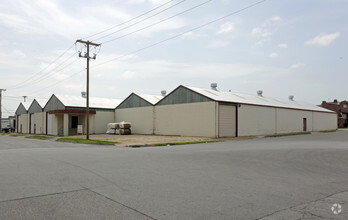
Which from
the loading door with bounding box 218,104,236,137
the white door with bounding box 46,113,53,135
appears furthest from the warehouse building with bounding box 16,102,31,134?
the loading door with bounding box 218,104,236,137

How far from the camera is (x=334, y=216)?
519 centimetres

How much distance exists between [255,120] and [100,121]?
23.4 m

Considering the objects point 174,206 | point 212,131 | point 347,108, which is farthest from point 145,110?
point 347,108

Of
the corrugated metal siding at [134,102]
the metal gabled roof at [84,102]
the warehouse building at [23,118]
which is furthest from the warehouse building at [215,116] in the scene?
the warehouse building at [23,118]

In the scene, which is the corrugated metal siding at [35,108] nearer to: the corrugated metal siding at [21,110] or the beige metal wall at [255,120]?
the corrugated metal siding at [21,110]

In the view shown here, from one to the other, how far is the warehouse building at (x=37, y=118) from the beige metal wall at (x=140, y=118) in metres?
13.5

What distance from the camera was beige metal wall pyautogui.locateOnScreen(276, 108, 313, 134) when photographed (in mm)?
39719

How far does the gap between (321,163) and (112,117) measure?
3940cm

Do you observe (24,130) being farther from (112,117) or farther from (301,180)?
(301,180)

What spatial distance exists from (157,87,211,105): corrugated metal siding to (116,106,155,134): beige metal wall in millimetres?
3400

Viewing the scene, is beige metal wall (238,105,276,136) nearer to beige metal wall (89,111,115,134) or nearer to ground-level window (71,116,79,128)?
beige metal wall (89,111,115,134)

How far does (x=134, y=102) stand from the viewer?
144 feet

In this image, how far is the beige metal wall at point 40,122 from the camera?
1921 inches

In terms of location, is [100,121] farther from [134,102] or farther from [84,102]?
[134,102]
